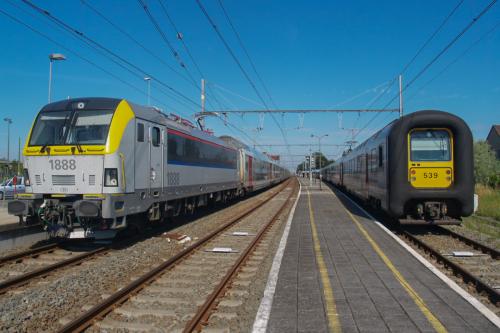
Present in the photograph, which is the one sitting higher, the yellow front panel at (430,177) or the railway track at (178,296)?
the yellow front panel at (430,177)

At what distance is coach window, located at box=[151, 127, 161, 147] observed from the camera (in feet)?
34.3

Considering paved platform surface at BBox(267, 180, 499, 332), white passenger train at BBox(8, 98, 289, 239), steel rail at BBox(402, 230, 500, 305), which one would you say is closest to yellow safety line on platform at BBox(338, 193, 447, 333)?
paved platform surface at BBox(267, 180, 499, 332)

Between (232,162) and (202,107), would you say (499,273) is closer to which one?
(232,162)

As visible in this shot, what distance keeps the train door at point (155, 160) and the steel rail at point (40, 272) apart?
217 centimetres

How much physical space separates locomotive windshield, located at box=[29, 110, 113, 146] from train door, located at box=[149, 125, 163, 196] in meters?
1.57

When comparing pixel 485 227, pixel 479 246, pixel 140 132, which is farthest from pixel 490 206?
pixel 140 132

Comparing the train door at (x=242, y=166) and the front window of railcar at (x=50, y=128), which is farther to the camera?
the train door at (x=242, y=166)

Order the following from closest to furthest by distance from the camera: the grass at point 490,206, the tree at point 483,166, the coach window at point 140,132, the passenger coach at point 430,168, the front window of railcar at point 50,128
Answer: the front window of railcar at point 50,128 < the coach window at point 140,132 < the passenger coach at point 430,168 < the grass at point 490,206 < the tree at point 483,166

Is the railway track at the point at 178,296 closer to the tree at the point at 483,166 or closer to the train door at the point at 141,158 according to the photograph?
the train door at the point at 141,158

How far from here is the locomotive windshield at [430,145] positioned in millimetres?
11414

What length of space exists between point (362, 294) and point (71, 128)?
6.97 m

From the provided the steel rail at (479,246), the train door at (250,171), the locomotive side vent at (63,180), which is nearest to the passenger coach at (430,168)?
the steel rail at (479,246)

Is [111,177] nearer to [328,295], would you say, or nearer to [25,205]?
[25,205]

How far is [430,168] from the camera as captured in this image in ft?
37.4
